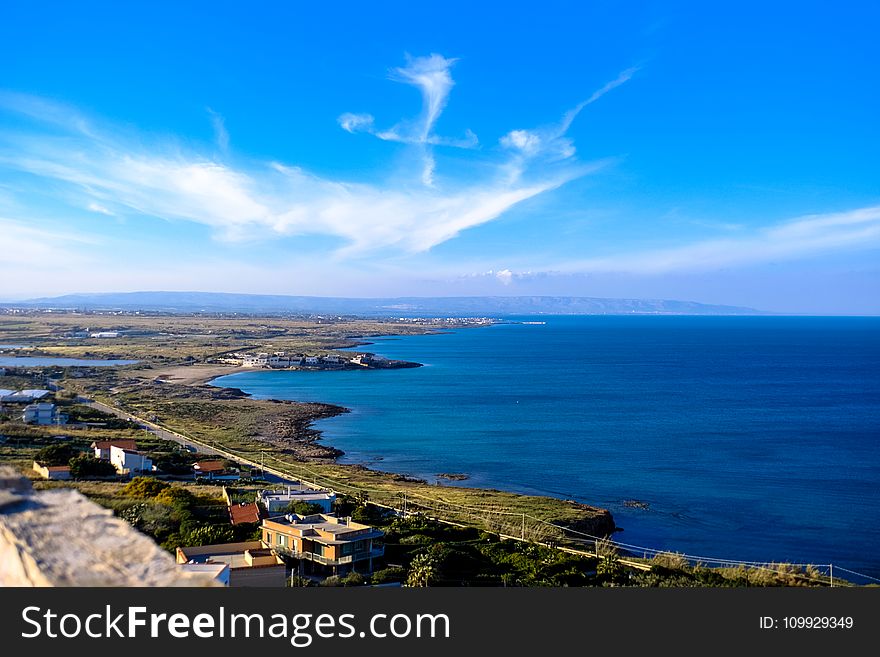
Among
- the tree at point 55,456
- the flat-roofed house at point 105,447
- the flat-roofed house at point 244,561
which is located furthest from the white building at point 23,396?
the flat-roofed house at point 244,561

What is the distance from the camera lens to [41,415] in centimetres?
3416

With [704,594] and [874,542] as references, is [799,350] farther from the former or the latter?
[704,594]

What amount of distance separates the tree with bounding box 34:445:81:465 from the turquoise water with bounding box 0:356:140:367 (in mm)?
46438

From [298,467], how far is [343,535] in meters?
15.3

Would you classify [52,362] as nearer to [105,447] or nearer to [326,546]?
[105,447]

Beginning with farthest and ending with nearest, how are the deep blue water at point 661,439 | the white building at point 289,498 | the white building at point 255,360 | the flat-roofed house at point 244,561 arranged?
the white building at point 255,360 → the deep blue water at point 661,439 → the white building at point 289,498 → the flat-roofed house at point 244,561

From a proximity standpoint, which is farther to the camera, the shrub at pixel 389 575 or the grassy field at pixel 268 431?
the grassy field at pixel 268 431

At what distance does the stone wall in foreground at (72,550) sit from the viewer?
2.75 metres

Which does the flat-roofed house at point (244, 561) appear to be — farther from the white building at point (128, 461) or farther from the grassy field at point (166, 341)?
the grassy field at point (166, 341)

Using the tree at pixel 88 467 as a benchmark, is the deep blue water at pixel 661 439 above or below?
below

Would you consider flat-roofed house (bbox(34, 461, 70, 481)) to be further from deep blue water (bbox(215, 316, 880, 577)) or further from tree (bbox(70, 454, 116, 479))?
deep blue water (bbox(215, 316, 880, 577))

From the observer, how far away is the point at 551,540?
19766 mm

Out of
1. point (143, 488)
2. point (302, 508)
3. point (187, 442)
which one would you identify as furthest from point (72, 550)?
point (187, 442)

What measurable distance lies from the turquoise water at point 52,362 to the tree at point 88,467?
48.2m
